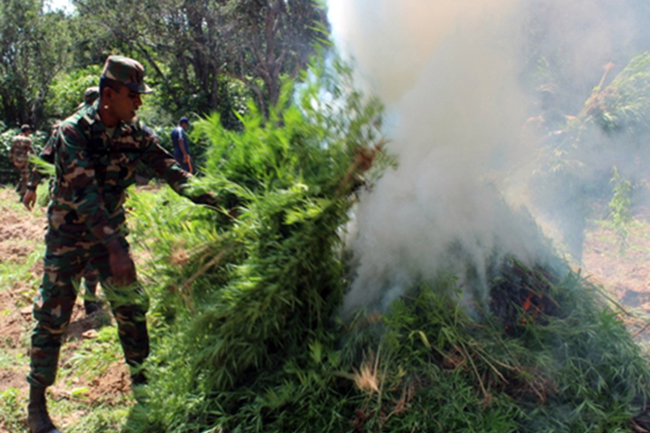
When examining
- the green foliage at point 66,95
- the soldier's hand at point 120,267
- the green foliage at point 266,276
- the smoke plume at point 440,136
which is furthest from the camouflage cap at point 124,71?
the green foliage at point 66,95

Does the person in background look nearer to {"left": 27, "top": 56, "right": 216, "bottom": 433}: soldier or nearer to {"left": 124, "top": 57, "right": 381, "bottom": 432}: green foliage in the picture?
{"left": 27, "top": 56, "right": 216, "bottom": 433}: soldier

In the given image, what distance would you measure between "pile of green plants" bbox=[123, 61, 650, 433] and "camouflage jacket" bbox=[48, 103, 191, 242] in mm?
239

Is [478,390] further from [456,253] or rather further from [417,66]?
[417,66]

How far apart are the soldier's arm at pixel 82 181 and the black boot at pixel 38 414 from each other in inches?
41.0

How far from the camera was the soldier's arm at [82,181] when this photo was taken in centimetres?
255

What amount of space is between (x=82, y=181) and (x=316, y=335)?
1.48 m

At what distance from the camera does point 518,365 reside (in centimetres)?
247

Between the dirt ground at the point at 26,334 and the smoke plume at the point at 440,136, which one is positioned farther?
the dirt ground at the point at 26,334

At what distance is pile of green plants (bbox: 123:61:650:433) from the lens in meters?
2.27

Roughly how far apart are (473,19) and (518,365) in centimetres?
230

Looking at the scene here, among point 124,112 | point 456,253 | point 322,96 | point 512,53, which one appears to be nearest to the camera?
point 322,96

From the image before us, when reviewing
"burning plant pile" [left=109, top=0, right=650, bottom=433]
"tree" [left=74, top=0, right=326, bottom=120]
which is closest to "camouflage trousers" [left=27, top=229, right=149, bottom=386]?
"burning plant pile" [left=109, top=0, right=650, bottom=433]

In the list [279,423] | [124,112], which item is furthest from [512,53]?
[279,423]

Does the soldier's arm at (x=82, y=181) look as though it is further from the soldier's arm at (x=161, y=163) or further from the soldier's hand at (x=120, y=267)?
the soldier's arm at (x=161, y=163)
